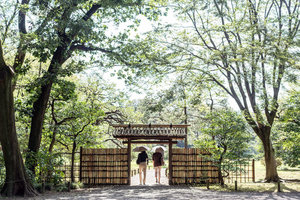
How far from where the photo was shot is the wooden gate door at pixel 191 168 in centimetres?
1458

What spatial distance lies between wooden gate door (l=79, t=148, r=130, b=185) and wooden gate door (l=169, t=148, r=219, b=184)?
2.20 meters

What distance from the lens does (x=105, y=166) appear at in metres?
14.4

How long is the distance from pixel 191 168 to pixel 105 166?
3887mm

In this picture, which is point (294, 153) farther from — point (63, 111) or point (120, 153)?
point (63, 111)

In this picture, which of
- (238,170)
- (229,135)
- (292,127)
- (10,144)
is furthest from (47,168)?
(292,127)

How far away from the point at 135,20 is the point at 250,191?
8.45 metres

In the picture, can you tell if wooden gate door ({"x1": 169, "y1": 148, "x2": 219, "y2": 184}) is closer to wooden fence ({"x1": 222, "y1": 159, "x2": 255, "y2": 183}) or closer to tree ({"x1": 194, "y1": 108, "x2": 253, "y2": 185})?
wooden fence ({"x1": 222, "y1": 159, "x2": 255, "y2": 183})

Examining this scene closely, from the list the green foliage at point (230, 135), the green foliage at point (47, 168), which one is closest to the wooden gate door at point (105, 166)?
the green foliage at point (47, 168)

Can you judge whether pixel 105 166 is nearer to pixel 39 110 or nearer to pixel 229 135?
pixel 39 110

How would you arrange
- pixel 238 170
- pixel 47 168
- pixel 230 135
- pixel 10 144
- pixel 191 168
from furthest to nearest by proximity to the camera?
pixel 191 168
pixel 238 170
pixel 230 135
pixel 47 168
pixel 10 144

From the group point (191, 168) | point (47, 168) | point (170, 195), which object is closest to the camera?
point (170, 195)

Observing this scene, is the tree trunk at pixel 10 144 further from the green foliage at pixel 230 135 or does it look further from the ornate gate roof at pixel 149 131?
the green foliage at pixel 230 135

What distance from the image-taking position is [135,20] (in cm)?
1420

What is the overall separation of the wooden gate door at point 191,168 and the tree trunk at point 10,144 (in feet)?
21.6
